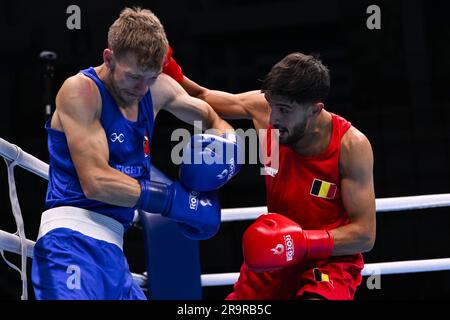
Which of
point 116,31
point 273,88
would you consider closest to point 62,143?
point 116,31

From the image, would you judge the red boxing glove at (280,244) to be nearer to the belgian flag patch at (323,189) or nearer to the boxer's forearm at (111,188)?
the belgian flag patch at (323,189)

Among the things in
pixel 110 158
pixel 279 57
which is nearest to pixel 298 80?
pixel 110 158

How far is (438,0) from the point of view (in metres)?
7.41

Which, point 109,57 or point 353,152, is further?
point 353,152

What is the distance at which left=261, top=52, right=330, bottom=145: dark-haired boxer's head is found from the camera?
2.36m

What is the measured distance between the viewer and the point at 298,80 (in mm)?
2361

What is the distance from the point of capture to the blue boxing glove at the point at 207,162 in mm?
2338

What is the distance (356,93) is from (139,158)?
16.8ft

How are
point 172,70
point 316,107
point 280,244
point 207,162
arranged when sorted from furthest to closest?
point 172,70 < point 316,107 < point 207,162 < point 280,244

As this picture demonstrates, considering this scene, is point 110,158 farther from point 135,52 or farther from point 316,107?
point 316,107

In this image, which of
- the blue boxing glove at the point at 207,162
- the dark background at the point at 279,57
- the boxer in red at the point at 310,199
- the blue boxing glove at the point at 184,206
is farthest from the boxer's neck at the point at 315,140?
the dark background at the point at 279,57

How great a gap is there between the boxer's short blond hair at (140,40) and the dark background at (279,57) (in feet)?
15.0

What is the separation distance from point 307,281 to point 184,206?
0.51 m
